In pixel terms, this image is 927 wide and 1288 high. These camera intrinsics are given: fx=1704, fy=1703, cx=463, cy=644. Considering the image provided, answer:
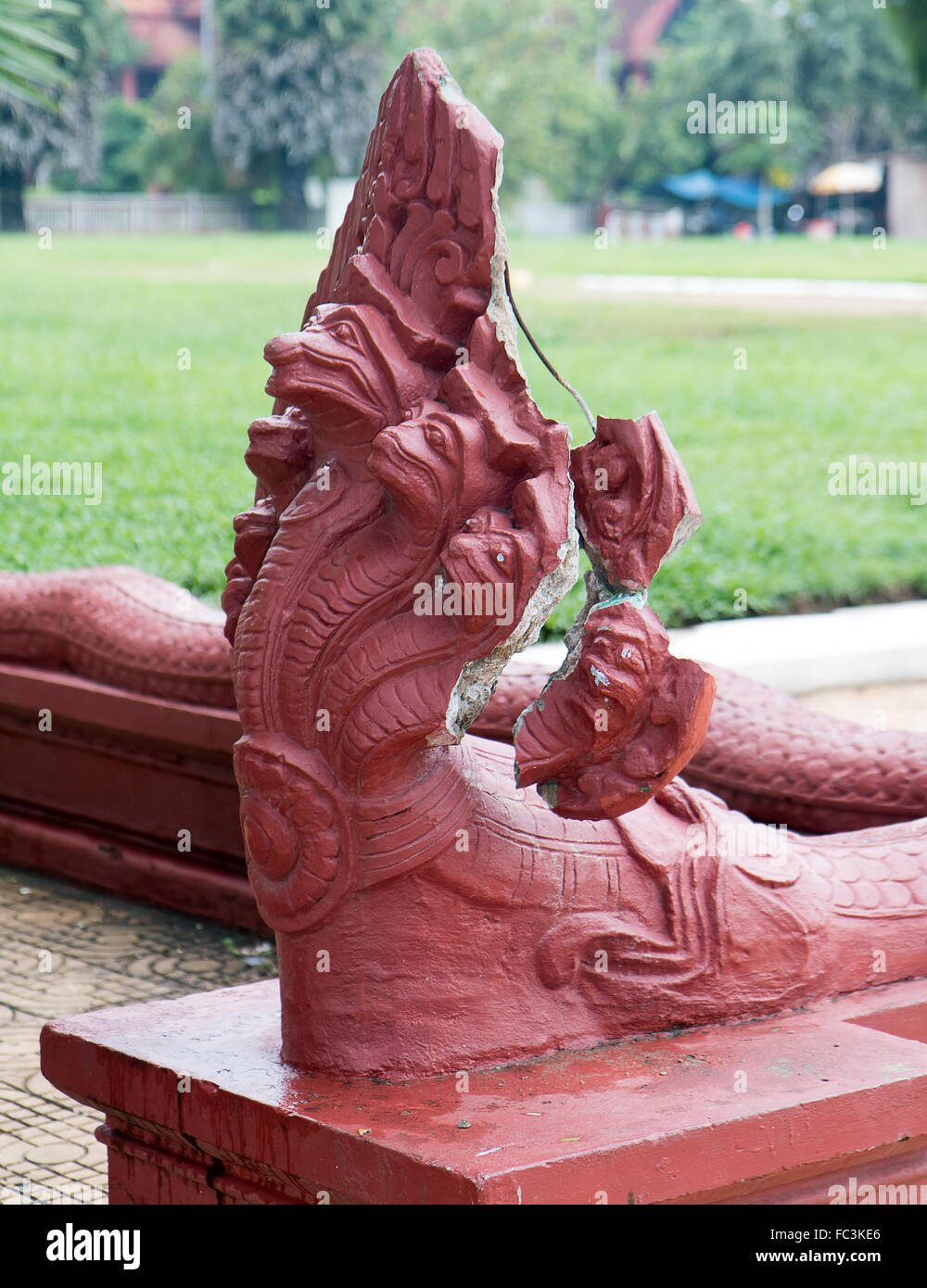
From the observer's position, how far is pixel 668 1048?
1833 millimetres

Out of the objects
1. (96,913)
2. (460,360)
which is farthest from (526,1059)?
(96,913)

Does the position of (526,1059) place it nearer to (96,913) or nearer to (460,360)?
(460,360)

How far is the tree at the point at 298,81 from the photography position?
34.6 m

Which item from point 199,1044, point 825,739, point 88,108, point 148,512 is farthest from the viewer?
point 88,108

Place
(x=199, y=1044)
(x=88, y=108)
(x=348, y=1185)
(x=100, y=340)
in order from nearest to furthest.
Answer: (x=348, y=1185) → (x=199, y=1044) → (x=100, y=340) → (x=88, y=108)

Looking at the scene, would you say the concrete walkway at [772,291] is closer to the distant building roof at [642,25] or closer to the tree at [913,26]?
the tree at [913,26]

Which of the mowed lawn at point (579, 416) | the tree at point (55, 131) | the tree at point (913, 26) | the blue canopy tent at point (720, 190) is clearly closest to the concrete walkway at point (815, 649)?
the mowed lawn at point (579, 416)

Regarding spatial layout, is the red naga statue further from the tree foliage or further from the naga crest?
the tree foliage

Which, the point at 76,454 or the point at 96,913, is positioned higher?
the point at 76,454

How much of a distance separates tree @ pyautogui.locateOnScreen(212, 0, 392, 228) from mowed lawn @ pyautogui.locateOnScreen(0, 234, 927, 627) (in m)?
19.9

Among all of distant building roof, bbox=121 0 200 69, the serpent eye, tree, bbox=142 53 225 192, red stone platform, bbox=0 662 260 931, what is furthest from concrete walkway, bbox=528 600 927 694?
distant building roof, bbox=121 0 200 69

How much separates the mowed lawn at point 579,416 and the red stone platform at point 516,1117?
8.77 feet

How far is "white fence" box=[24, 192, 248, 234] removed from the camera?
34.9 meters

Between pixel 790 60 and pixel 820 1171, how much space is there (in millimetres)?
43117
